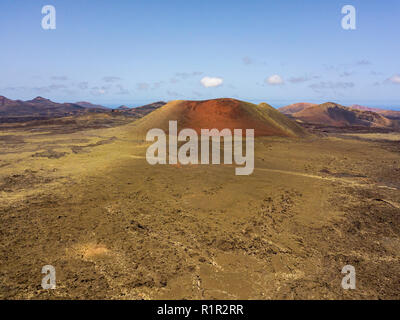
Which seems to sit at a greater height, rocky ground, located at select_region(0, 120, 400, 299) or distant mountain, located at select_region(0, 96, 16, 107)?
distant mountain, located at select_region(0, 96, 16, 107)

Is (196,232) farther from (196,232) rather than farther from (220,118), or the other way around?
(220,118)

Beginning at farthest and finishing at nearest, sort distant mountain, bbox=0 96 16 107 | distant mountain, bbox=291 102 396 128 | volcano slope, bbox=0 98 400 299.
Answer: distant mountain, bbox=0 96 16 107 → distant mountain, bbox=291 102 396 128 → volcano slope, bbox=0 98 400 299

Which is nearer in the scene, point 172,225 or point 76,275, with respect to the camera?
point 76,275

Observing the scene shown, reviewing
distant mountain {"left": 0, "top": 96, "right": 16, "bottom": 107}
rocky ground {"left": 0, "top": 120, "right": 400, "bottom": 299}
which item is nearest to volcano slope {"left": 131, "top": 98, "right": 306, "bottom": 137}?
rocky ground {"left": 0, "top": 120, "right": 400, "bottom": 299}

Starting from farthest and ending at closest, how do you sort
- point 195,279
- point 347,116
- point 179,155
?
point 347,116 → point 179,155 → point 195,279

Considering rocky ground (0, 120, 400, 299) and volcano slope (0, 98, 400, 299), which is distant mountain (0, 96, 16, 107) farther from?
rocky ground (0, 120, 400, 299)
